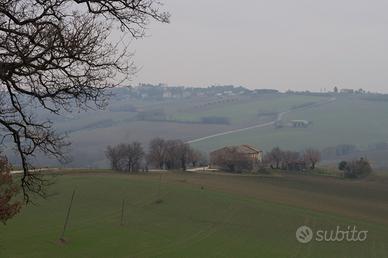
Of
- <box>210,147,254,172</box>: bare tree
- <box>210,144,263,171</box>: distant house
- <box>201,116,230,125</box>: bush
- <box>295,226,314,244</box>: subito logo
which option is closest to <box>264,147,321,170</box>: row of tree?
<box>210,144,263,171</box>: distant house

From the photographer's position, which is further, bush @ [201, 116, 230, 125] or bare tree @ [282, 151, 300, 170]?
bush @ [201, 116, 230, 125]

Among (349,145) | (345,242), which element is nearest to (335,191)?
(345,242)

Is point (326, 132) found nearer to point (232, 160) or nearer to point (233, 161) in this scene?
point (233, 161)

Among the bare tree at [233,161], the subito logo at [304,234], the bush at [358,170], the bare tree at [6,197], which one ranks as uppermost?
the bare tree at [233,161]

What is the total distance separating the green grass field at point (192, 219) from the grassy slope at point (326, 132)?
7411cm

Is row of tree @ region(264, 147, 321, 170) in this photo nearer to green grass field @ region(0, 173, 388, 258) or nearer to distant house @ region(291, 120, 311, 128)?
green grass field @ region(0, 173, 388, 258)

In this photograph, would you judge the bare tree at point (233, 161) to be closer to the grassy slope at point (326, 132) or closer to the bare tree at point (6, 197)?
the grassy slope at point (326, 132)

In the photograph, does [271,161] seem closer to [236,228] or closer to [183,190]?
[183,190]

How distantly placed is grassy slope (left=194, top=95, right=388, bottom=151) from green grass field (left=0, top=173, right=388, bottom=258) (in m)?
74.1

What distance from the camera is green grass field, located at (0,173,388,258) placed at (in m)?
35.2

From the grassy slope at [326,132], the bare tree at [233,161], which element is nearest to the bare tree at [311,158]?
the bare tree at [233,161]

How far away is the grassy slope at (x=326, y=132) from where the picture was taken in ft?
468

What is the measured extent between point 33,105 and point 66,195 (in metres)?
46.6

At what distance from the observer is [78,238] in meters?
37.3
